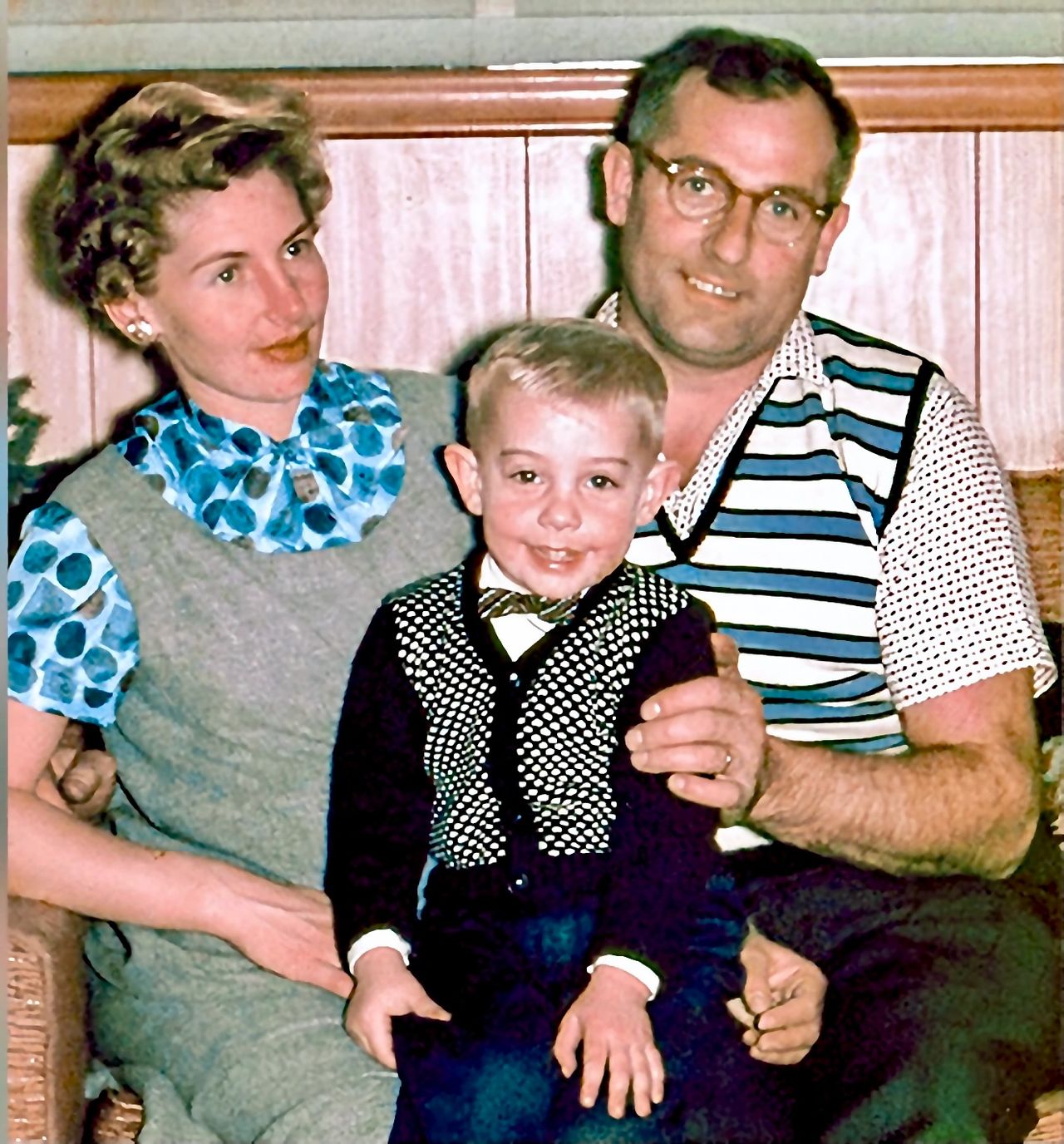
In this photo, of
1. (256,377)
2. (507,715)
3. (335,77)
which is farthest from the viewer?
(335,77)

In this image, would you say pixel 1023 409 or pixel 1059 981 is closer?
pixel 1059 981

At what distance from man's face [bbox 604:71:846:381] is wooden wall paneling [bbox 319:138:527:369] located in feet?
0.37

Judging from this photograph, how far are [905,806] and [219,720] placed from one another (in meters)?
0.49

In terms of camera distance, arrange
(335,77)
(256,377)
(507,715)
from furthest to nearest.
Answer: (335,77)
(256,377)
(507,715)

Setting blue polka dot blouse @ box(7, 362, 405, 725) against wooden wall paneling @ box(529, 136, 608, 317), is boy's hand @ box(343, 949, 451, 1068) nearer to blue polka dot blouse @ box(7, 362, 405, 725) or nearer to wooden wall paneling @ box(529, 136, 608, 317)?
blue polka dot blouse @ box(7, 362, 405, 725)

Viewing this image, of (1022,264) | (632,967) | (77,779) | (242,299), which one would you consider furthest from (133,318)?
(1022,264)

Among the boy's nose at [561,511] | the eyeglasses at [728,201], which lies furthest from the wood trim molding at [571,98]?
the boy's nose at [561,511]

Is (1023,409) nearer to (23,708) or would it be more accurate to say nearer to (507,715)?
(507,715)

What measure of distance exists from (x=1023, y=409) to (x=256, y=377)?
62 cm

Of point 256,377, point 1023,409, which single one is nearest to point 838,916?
point 1023,409

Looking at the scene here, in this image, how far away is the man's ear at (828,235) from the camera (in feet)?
3.75

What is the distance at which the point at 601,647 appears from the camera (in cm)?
99

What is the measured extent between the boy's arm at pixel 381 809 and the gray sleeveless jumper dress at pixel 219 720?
0.07 metres

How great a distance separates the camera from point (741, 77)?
111 cm
